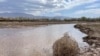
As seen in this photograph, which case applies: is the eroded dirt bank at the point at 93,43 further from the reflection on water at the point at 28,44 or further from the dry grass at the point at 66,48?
the dry grass at the point at 66,48

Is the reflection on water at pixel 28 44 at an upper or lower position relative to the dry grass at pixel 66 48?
lower

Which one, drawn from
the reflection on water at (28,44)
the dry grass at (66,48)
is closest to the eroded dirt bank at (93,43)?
the reflection on water at (28,44)

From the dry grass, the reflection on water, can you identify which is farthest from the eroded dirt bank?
the dry grass

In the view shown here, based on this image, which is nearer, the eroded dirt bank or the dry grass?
the dry grass

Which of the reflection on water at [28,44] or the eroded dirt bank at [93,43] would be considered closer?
the eroded dirt bank at [93,43]

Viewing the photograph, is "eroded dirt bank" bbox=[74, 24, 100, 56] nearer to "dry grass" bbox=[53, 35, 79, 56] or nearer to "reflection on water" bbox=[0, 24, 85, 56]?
"reflection on water" bbox=[0, 24, 85, 56]

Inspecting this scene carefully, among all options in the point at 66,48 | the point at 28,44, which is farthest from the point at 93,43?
the point at 66,48

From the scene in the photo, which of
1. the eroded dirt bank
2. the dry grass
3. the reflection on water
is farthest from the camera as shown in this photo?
the reflection on water

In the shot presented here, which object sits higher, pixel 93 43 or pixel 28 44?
pixel 93 43

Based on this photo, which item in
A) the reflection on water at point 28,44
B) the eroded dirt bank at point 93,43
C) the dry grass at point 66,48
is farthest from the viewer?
the reflection on water at point 28,44

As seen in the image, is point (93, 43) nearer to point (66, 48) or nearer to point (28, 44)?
point (28, 44)

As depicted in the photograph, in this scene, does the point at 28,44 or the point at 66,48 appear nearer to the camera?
the point at 66,48

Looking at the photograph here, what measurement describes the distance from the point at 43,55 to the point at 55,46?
1.95 meters

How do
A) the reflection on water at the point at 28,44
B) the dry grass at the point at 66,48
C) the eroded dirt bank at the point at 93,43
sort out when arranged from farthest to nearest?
the reflection on water at the point at 28,44 < the eroded dirt bank at the point at 93,43 < the dry grass at the point at 66,48
